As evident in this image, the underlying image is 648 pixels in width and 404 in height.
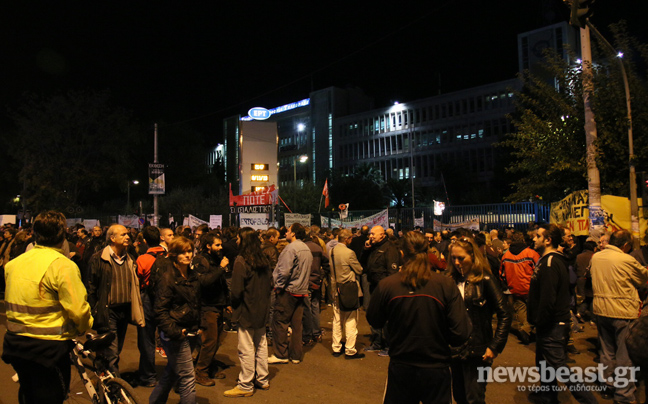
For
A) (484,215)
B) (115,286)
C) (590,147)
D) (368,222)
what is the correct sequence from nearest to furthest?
(115,286) → (590,147) → (484,215) → (368,222)

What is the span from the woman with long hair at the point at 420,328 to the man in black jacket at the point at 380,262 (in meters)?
4.16

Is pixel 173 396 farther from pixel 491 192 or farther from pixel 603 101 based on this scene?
pixel 491 192

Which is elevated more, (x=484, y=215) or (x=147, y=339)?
(x=484, y=215)

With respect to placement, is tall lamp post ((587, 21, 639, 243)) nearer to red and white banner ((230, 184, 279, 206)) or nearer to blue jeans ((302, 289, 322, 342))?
blue jeans ((302, 289, 322, 342))

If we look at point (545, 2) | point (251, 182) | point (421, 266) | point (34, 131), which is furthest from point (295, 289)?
point (545, 2)

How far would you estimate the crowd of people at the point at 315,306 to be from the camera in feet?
12.1

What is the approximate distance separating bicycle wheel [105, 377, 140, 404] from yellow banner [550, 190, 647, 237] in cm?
967

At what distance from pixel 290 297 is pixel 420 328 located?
4.30 m

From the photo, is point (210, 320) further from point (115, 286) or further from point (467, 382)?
point (467, 382)

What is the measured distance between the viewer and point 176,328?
488 cm

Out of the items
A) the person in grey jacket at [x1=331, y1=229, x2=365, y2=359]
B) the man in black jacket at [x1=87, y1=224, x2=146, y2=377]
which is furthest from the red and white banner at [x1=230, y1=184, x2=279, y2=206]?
the man in black jacket at [x1=87, y1=224, x2=146, y2=377]

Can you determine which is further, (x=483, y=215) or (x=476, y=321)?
(x=483, y=215)

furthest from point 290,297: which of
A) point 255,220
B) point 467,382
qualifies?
point 255,220

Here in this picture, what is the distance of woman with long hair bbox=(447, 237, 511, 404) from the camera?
4.36 metres
